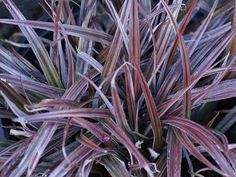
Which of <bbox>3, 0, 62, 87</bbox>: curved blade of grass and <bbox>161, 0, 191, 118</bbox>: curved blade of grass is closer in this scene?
<bbox>161, 0, 191, 118</bbox>: curved blade of grass

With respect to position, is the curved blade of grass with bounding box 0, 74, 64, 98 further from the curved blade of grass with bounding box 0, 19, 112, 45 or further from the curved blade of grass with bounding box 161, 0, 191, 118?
the curved blade of grass with bounding box 161, 0, 191, 118

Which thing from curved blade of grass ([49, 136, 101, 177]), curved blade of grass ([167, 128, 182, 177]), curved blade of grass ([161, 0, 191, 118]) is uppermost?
curved blade of grass ([161, 0, 191, 118])

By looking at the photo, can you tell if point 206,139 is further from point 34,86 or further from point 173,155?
point 34,86

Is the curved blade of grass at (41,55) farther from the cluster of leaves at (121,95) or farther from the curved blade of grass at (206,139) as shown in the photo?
the curved blade of grass at (206,139)

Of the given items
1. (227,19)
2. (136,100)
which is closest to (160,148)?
(136,100)

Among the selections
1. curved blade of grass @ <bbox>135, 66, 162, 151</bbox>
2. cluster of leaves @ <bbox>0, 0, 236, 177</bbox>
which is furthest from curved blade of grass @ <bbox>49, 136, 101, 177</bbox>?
curved blade of grass @ <bbox>135, 66, 162, 151</bbox>

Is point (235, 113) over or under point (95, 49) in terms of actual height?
under

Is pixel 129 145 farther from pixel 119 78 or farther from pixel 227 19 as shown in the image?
pixel 227 19

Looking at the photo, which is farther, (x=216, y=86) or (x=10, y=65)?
(x=10, y=65)

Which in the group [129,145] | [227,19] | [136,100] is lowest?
[129,145]
